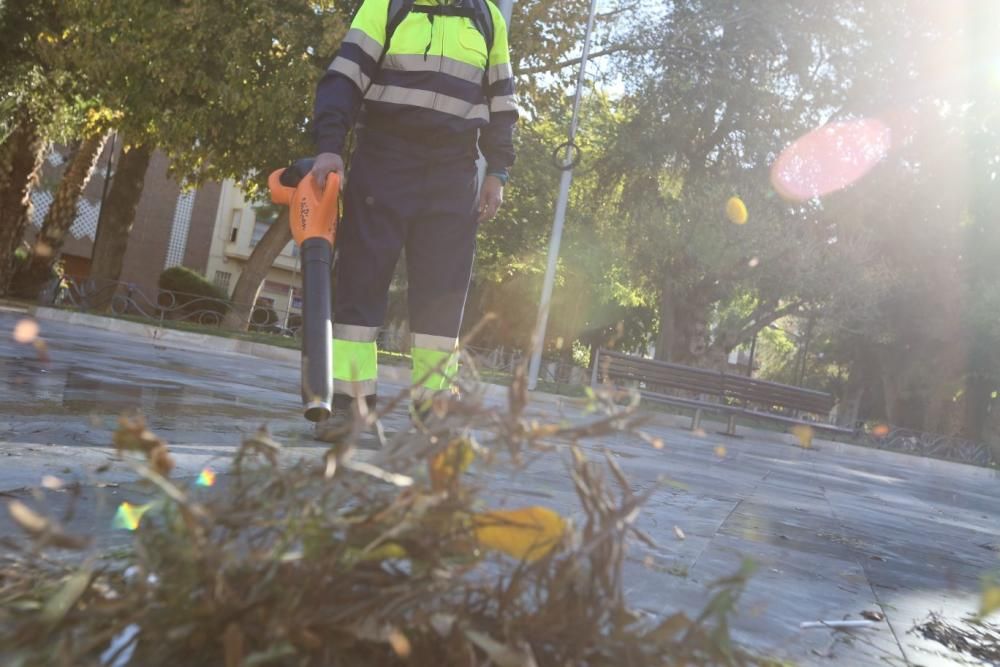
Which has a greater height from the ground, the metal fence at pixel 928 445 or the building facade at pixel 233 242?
the building facade at pixel 233 242

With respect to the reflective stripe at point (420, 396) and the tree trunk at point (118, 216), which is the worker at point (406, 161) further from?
the tree trunk at point (118, 216)

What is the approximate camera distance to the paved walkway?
88.2 inches

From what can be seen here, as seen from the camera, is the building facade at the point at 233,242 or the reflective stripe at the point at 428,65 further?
the building facade at the point at 233,242

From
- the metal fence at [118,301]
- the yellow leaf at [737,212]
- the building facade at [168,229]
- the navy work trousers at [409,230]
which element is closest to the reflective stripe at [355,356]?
the navy work trousers at [409,230]

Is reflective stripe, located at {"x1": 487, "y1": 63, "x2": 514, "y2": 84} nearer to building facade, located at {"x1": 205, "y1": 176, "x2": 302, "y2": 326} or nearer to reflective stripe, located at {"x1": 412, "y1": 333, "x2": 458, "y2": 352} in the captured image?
reflective stripe, located at {"x1": 412, "y1": 333, "x2": 458, "y2": 352}

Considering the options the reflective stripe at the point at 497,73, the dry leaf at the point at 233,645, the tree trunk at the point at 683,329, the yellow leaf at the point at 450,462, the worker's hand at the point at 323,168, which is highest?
the tree trunk at the point at 683,329

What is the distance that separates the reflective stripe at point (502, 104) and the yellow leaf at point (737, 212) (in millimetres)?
18582

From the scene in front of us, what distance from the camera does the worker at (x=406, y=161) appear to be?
4.38m

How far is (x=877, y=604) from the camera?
276cm

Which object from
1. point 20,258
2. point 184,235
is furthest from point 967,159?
point 184,235

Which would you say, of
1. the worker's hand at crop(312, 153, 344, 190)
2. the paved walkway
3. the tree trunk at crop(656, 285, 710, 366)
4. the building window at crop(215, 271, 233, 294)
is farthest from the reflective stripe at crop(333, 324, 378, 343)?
the building window at crop(215, 271, 233, 294)

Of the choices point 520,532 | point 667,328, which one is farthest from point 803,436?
point 520,532

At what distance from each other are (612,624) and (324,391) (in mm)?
2436

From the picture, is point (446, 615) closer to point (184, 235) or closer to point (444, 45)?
point (444, 45)
